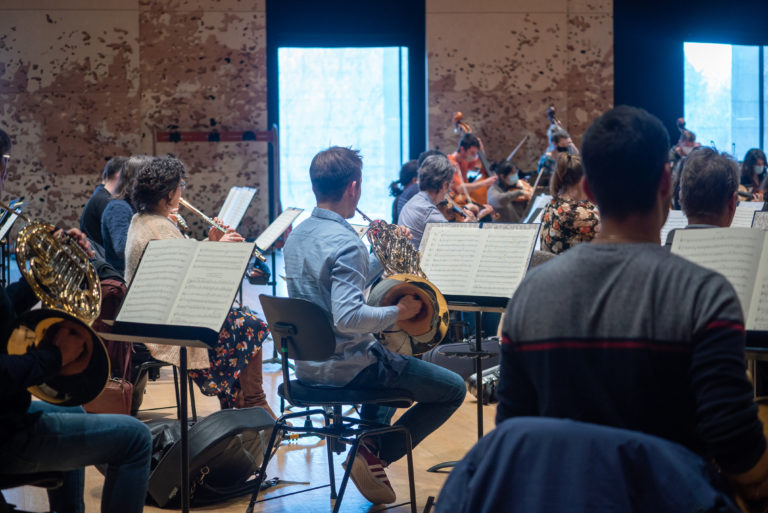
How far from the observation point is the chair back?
2.87 metres

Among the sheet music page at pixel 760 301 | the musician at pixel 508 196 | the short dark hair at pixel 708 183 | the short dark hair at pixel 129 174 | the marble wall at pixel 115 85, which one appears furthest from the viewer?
the marble wall at pixel 115 85

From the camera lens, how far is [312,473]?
3713mm

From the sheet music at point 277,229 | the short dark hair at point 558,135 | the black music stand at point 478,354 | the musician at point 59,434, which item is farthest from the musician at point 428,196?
the short dark hair at point 558,135

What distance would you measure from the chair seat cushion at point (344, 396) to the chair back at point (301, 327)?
16cm

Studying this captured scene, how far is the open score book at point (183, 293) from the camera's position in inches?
98.0

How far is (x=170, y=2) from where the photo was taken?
34.9 ft

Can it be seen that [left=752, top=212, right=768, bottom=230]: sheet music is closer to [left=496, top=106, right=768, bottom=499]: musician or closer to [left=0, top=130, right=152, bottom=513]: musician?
[left=496, top=106, right=768, bottom=499]: musician

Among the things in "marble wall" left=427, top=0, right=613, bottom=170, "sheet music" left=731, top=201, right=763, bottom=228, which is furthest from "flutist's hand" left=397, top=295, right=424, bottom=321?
"marble wall" left=427, top=0, right=613, bottom=170

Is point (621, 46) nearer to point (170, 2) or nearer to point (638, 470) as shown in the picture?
point (170, 2)

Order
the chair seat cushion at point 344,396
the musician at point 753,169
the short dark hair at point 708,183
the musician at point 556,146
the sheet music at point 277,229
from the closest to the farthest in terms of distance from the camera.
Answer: the short dark hair at point 708,183
the chair seat cushion at point 344,396
the sheet music at point 277,229
the musician at point 753,169
the musician at point 556,146

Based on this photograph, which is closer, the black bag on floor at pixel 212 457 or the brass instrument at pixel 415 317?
the brass instrument at pixel 415 317

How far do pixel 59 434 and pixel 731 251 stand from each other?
72.2 inches

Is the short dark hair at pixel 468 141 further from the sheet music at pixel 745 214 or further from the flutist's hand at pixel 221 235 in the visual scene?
the flutist's hand at pixel 221 235

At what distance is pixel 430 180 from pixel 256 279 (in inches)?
50.6
